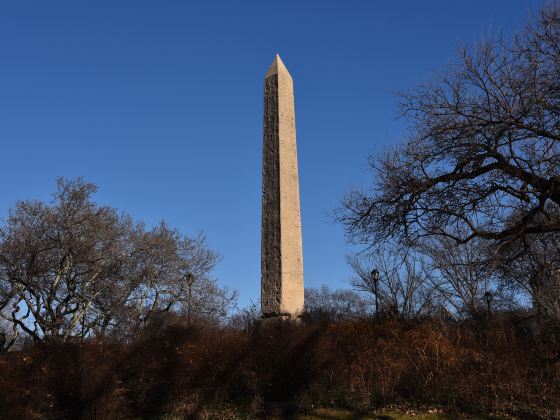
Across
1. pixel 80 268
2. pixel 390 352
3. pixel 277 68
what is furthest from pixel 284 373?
pixel 80 268

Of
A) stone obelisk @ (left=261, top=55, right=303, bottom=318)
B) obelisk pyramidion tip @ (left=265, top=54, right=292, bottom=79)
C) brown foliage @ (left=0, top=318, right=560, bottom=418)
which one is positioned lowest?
brown foliage @ (left=0, top=318, right=560, bottom=418)

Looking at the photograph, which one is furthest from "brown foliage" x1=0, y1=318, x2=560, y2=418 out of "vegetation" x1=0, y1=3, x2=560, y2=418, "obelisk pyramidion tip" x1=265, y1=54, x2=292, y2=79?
"obelisk pyramidion tip" x1=265, y1=54, x2=292, y2=79

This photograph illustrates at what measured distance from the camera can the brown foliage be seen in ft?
28.1

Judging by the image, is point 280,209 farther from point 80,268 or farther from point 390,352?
point 80,268

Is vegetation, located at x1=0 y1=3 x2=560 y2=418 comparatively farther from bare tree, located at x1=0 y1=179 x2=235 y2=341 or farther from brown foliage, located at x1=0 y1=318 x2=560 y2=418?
bare tree, located at x1=0 y1=179 x2=235 y2=341

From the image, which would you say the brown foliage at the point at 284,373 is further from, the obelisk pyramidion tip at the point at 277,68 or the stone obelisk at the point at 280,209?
the obelisk pyramidion tip at the point at 277,68

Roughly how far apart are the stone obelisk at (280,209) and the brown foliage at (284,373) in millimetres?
963

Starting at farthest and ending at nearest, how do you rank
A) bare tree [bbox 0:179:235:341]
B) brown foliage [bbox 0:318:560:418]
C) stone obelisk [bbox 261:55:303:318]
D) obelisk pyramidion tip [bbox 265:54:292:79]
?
bare tree [bbox 0:179:235:341] < obelisk pyramidion tip [bbox 265:54:292:79] < stone obelisk [bbox 261:55:303:318] < brown foliage [bbox 0:318:560:418]

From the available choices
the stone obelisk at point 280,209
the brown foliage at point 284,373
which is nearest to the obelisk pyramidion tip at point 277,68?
the stone obelisk at point 280,209

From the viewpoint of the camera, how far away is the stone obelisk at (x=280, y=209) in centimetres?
1116

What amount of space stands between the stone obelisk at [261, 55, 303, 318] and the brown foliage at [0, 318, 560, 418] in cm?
96

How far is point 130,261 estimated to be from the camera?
26703 mm

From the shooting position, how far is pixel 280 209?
452 inches

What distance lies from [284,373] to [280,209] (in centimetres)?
352
